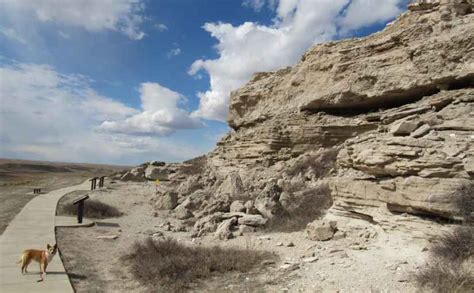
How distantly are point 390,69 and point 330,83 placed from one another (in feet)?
12.9

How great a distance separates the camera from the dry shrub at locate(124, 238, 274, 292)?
7281mm

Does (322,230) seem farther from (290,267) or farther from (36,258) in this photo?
(36,258)

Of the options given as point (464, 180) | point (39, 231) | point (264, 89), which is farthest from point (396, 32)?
point (39, 231)

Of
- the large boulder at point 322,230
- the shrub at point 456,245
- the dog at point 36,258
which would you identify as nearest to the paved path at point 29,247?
the dog at point 36,258

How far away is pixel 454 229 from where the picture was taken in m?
6.65

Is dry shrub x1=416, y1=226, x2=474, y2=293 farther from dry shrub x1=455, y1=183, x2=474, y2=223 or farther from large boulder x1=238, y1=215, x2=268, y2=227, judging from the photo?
large boulder x1=238, y1=215, x2=268, y2=227

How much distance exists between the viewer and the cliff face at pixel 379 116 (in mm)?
7840

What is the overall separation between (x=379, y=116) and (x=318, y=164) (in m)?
3.64

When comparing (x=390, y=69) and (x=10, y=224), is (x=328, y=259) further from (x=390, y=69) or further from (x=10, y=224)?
(x=390, y=69)

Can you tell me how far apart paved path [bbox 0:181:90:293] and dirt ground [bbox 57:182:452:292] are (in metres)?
0.38

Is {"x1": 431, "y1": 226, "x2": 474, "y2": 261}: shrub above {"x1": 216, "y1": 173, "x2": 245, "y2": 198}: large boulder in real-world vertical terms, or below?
below

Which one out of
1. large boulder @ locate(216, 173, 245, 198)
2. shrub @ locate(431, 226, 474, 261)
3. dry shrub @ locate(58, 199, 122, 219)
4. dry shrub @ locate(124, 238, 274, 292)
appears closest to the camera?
shrub @ locate(431, 226, 474, 261)

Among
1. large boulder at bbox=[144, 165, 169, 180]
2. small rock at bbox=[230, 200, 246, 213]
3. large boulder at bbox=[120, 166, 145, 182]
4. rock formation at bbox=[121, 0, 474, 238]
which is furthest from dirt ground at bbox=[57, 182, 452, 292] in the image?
large boulder at bbox=[120, 166, 145, 182]

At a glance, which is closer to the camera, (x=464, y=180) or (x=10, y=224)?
(x=464, y=180)
